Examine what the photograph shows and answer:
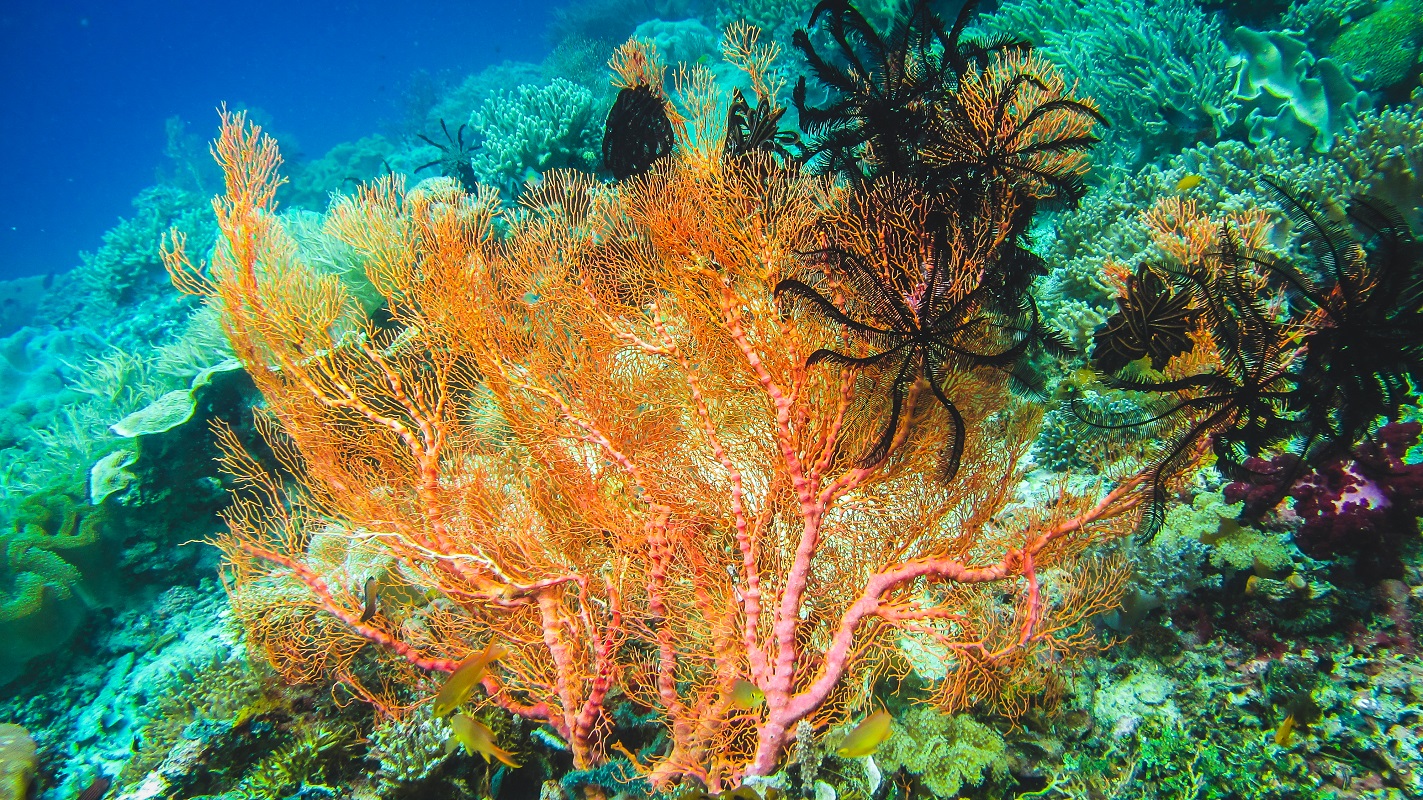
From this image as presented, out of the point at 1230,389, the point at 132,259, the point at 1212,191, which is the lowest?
the point at 1230,389

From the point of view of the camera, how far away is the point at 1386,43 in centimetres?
563

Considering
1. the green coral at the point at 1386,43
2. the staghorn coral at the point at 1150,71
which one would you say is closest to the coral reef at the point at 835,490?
the staghorn coral at the point at 1150,71

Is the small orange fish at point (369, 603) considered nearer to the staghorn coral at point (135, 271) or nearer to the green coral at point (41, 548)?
the green coral at point (41, 548)

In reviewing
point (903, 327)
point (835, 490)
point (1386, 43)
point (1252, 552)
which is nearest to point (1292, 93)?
point (1386, 43)

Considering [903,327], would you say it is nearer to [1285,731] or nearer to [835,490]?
[835,490]

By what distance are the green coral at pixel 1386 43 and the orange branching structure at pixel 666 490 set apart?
6458 millimetres

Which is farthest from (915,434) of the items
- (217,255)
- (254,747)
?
(254,747)

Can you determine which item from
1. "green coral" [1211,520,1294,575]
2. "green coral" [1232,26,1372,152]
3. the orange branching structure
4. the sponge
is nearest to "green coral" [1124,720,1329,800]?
the orange branching structure

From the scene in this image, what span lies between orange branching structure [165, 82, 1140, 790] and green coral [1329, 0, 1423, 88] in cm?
646

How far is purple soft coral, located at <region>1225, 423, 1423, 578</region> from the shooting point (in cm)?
296

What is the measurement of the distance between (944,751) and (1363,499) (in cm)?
268

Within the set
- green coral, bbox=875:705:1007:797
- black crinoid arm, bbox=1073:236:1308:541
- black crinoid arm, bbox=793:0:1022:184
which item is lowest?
green coral, bbox=875:705:1007:797

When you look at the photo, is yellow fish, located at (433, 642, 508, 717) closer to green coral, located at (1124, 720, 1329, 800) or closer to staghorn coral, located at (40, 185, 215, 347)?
green coral, located at (1124, 720, 1329, 800)

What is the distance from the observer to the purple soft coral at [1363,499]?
296 cm
